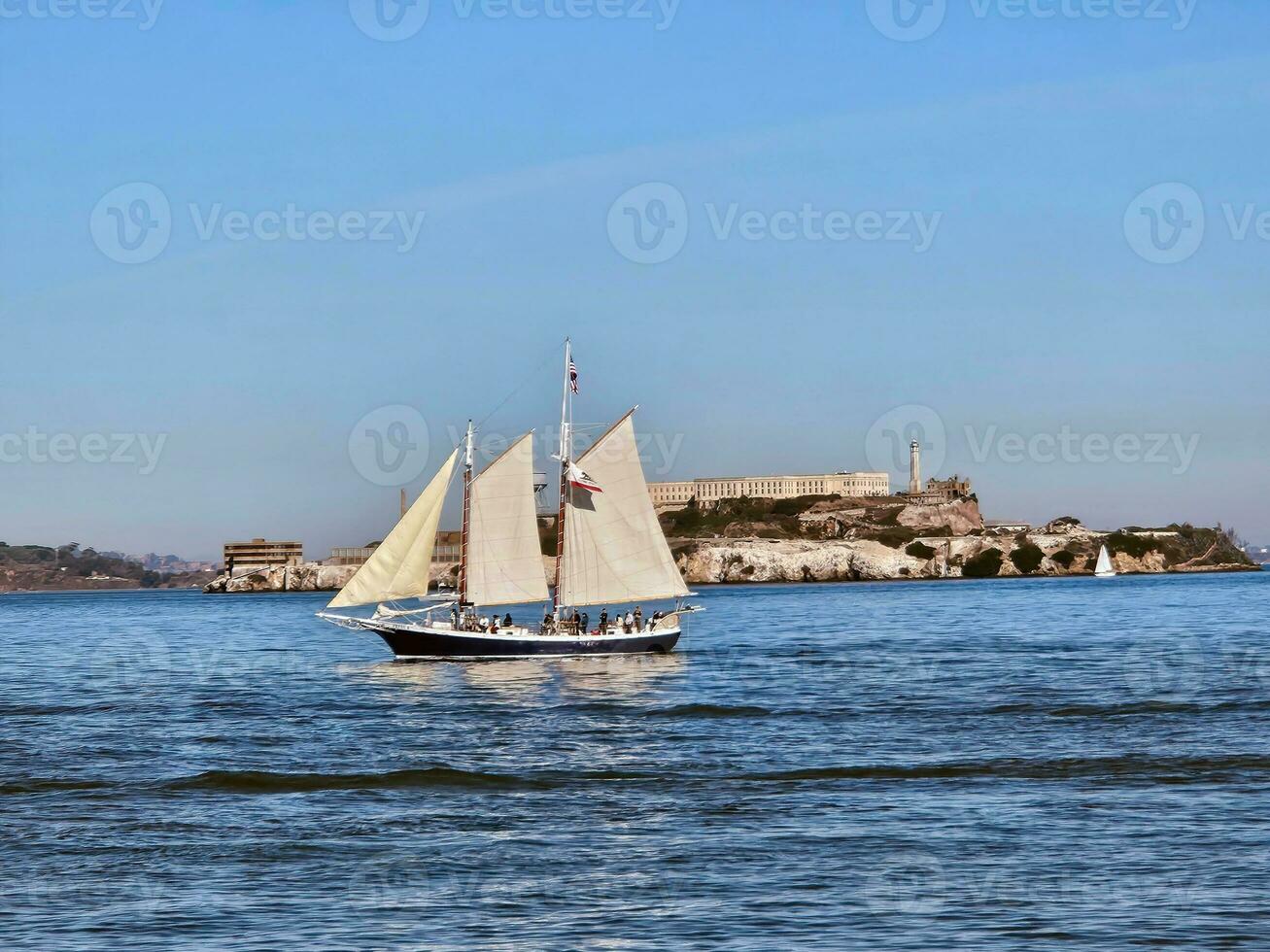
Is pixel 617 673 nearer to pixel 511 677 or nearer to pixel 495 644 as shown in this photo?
pixel 511 677

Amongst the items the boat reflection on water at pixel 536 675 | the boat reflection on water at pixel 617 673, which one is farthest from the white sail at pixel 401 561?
the boat reflection on water at pixel 617 673

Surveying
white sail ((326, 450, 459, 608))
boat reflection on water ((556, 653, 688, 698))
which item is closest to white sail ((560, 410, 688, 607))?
boat reflection on water ((556, 653, 688, 698))

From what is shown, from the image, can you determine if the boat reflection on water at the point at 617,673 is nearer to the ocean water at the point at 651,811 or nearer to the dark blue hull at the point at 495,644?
the ocean water at the point at 651,811

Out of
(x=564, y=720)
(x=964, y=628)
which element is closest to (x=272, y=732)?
(x=564, y=720)

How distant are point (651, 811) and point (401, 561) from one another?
45.2m

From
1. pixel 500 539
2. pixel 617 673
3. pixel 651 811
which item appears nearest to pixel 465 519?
pixel 500 539

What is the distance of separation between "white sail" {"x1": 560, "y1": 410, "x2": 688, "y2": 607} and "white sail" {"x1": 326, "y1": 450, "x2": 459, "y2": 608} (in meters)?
6.99

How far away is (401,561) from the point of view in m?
74.7

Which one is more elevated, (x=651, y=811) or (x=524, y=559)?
(x=524, y=559)

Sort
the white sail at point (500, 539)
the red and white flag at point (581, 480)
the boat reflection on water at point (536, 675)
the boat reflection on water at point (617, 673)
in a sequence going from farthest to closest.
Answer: the white sail at point (500, 539) < the red and white flag at point (581, 480) < the boat reflection on water at point (536, 675) < the boat reflection on water at point (617, 673)

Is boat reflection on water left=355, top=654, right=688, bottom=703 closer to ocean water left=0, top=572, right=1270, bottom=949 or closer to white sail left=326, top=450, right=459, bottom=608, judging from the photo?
ocean water left=0, top=572, right=1270, bottom=949

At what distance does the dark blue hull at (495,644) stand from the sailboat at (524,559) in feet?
0.16

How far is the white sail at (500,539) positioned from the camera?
75.9 metres

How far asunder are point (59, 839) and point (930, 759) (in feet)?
62.9
